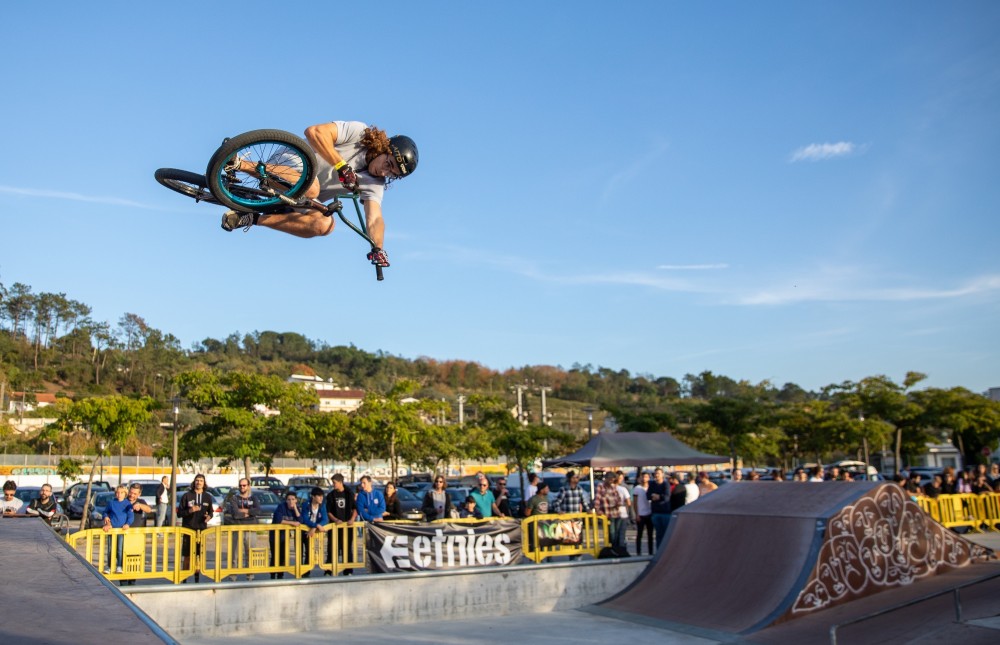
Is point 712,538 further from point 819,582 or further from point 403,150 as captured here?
point 403,150

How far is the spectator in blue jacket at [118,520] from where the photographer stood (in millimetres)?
9953

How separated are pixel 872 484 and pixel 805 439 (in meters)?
40.9

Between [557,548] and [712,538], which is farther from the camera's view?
[557,548]

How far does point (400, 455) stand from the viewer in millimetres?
53094

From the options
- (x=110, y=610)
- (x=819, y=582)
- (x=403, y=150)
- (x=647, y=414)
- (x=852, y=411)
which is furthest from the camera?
(x=852, y=411)

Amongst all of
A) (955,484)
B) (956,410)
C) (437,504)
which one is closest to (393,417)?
(437,504)

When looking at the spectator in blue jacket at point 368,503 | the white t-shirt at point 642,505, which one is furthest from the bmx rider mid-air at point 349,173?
the white t-shirt at point 642,505

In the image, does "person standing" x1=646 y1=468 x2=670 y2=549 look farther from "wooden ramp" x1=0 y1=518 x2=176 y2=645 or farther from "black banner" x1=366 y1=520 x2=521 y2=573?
"wooden ramp" x1=0 y1=518 x2=176 y2=645

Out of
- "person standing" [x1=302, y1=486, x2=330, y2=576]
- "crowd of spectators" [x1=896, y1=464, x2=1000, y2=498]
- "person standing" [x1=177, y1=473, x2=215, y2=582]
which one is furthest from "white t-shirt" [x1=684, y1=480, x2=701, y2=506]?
"person standing" [x1=177, y1=473, x2=215, y2=582]

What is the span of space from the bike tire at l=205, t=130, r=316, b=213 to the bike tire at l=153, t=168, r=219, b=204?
21 centimetres

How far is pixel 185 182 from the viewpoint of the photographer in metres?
6.10

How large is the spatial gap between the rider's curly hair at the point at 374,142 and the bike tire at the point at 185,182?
121 cm

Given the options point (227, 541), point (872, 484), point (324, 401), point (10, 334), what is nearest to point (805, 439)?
point (872, 484)

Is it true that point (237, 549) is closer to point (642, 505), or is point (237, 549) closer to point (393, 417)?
point (642, 505)
